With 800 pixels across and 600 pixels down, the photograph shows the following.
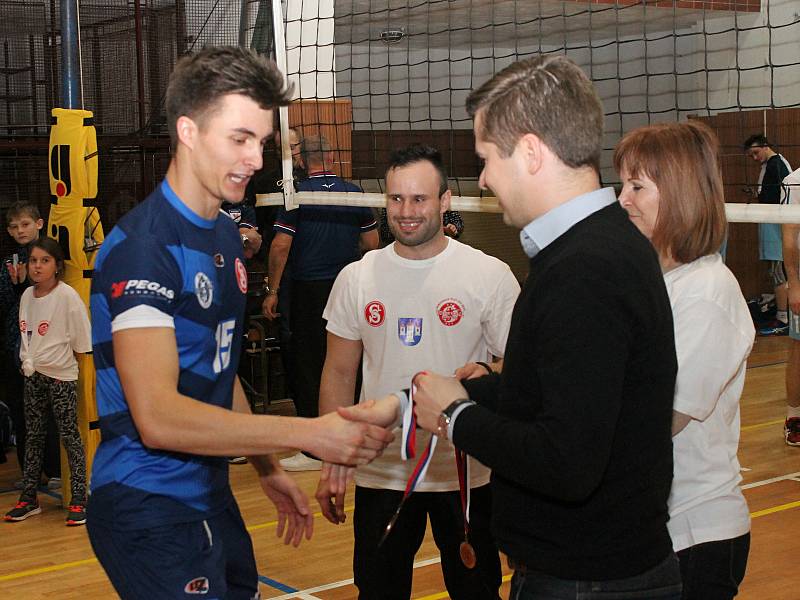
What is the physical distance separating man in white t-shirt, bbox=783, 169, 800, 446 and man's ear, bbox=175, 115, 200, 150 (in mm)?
4366

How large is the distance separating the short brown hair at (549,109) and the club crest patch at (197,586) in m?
1.10

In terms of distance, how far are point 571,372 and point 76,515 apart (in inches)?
184

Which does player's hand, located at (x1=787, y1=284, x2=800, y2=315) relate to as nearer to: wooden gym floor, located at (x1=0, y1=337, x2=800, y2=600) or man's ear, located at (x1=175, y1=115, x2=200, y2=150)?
wooden gym floor, located at (x1=0, y1=337, x2=800, y2=600)

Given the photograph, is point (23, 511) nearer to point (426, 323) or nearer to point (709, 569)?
point (426, 323)

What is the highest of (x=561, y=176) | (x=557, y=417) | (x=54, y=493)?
(x=561, y=176)

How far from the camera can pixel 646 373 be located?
1805 mm

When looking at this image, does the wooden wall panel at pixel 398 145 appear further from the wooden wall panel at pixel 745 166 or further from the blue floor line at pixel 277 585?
the blue floor line at pixel 277 585

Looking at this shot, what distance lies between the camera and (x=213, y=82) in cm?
222

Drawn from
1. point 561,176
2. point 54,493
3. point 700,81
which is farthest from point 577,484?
point 700,81

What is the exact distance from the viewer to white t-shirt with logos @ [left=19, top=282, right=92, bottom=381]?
5.85 metres

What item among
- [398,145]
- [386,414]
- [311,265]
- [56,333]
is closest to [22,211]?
[56,333]

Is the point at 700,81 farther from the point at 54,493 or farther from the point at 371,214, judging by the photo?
the point at 54,493

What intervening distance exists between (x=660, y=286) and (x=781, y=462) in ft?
17.3

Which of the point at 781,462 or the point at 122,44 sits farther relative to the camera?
the point at 122,44
